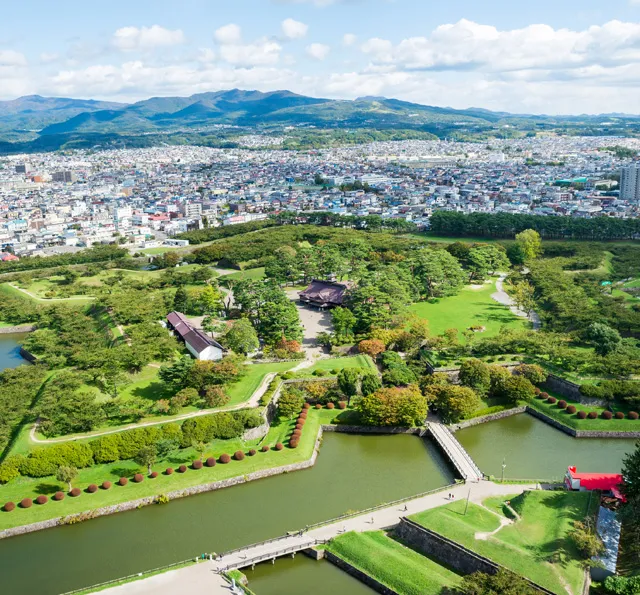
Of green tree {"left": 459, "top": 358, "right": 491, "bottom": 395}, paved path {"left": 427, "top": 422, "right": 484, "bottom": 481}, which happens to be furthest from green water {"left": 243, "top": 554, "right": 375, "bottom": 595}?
green tree {"left": 459, "top": 358, "right": 491, "bottom": 395}

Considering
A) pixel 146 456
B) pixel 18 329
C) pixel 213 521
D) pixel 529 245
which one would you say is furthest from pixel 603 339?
pixel 18 329

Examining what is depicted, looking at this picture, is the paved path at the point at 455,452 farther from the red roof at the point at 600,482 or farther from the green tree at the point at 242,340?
the green tree at the point at 242,340

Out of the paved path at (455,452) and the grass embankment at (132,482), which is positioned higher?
the paved path at (455,452)

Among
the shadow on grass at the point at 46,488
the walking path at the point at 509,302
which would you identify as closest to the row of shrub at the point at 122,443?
the shadow on grass at the point at 46,488

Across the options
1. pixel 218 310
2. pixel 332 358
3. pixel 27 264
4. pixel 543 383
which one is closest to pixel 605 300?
pixel 543 383

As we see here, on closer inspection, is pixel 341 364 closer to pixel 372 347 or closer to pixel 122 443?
pixel 372 347

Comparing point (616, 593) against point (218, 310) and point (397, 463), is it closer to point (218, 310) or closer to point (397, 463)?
point (397, 463)
